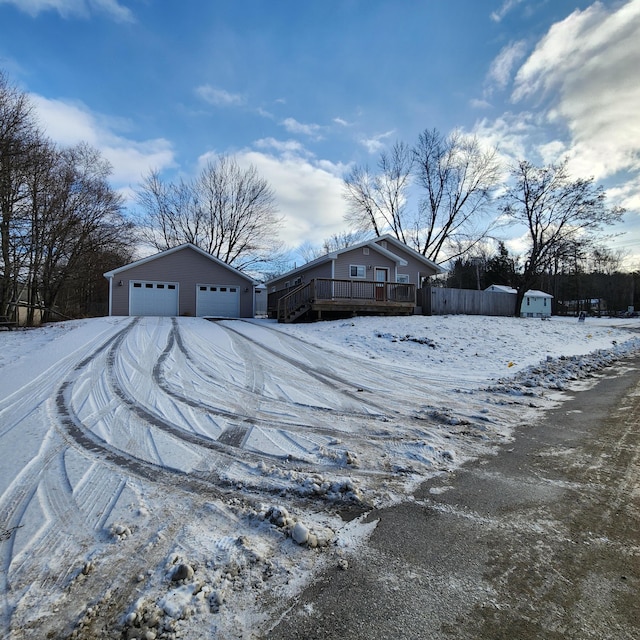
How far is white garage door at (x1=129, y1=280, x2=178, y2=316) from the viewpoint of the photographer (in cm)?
1972

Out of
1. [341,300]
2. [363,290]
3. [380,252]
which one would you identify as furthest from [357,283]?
[380,252]

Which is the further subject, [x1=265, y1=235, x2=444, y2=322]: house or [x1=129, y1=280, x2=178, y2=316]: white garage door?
[x1=129, y1=280, x2=178, y2=316]: white garage door

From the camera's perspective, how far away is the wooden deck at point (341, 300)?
16719mm

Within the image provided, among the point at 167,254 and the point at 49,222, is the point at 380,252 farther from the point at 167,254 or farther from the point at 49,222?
the point at 49,222

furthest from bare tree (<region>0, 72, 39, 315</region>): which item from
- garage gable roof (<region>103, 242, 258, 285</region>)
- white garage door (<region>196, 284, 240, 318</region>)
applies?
white garage door (<region>196, 284, 240, 318</region>)

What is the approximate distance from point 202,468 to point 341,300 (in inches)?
548

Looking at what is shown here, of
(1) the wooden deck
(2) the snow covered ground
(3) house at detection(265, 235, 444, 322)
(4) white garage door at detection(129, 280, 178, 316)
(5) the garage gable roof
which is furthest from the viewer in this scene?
(4) white garage door at detection(129, 280, 178, 316)

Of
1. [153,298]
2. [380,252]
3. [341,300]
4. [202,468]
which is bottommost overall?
[202,468]

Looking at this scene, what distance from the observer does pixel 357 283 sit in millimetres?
17641

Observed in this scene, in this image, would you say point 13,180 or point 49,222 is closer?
point 13,180

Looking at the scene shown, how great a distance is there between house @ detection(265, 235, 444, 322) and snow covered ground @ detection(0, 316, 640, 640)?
9.09 m

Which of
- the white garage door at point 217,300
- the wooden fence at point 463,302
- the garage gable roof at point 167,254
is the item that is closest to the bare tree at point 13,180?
the garage gable roof at point 167,254

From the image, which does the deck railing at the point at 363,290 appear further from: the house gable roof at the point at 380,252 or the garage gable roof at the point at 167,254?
the garage gable roof at the point at 167,254

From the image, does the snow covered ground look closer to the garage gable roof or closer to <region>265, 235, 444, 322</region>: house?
<region>265, 235, 444, 322</region>: house
